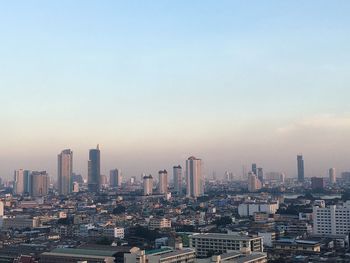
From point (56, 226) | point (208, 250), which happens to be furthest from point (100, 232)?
point (208, 250)

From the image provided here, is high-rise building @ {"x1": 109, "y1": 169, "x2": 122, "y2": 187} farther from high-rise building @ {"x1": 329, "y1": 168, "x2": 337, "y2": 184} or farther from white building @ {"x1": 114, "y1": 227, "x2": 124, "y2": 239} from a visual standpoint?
white building @ {"x1": 114, "y1": 227, "x2": 124, "y2": 239}

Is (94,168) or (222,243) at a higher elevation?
(94,168)

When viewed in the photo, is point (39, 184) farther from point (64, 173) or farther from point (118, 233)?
point (118, 233)

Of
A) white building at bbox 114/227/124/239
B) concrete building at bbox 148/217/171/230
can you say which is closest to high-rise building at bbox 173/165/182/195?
concrete building at bbox 148/217/171/230

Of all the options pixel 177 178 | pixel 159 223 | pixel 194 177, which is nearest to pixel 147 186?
pixel 194 177

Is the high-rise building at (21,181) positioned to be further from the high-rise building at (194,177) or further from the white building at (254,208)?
the white building at (254,208)

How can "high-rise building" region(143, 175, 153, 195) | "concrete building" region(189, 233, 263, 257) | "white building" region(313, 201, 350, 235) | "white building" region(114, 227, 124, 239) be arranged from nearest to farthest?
"concrete building" region(189, 233, 263, 257) < "white building" region(313, 201, 350, 235) < "white building" region(114, 227, 124, 239) < "high-rise building" region(143, 175, 153, 195)

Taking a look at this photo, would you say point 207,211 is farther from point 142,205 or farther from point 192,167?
point 192,167
